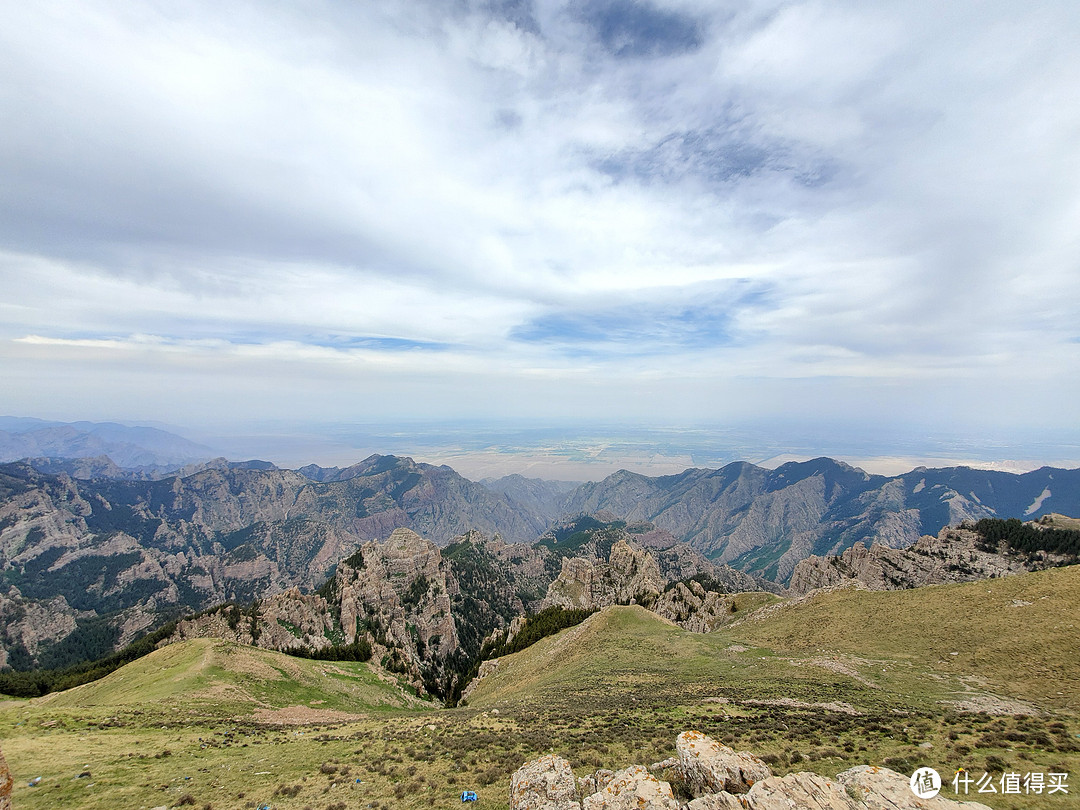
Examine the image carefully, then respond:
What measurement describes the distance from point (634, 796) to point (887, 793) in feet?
24.6

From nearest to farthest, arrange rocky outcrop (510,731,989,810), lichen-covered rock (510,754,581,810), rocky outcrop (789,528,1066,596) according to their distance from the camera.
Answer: rocky outcrop (510,731,989,810), lichen-covered rock (510,754,581,810), rocky outcrop (789,528,1066,596)

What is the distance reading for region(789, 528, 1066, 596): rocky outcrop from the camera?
90562mm

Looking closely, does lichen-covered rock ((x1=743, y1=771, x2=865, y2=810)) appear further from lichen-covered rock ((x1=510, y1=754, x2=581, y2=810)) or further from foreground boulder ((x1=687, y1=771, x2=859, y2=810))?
lichen-covered rock ((x1=510, y1=754, x2=581, y2=810))

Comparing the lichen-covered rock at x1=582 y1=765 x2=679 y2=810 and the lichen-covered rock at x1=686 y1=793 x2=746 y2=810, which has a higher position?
the lichen-covered rock at x1=686 y1=793 x2=746 y2=810

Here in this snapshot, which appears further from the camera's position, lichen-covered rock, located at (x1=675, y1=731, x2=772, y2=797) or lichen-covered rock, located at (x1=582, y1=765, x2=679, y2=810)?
lichen-covered rock, located at (x1=675, y1=731, x2=772, y2=797)

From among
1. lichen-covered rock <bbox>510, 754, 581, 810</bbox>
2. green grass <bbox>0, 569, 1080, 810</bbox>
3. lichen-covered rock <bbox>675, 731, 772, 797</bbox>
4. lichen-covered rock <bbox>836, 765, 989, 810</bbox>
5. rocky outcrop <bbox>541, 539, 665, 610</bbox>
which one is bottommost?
rocky outcrop <bbox>541, 539, 665, 610</bbox>

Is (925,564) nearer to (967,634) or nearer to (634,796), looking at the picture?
(967,634)

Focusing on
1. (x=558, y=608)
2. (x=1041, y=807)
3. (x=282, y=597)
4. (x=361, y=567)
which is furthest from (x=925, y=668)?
(x=361, y=567)

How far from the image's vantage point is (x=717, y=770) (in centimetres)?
1334

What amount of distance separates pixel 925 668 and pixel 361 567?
170 m

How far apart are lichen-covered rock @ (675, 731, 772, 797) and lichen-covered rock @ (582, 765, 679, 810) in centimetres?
147

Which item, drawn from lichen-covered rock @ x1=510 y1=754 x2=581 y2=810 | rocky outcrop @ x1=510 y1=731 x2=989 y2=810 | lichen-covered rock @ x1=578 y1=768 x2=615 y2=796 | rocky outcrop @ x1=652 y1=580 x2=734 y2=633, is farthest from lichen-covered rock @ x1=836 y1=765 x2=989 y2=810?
rocky outcrop @ x1=652 y1=580 x2=734 y2=633

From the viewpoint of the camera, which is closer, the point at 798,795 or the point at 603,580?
the point at 798,795

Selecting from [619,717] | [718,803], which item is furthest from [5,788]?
[619,717]
